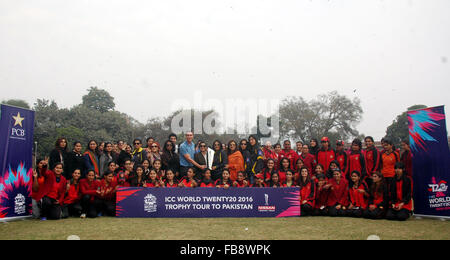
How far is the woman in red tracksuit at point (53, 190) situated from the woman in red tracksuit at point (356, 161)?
7549 mm

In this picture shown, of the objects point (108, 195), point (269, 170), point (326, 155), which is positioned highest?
point (326, 155)

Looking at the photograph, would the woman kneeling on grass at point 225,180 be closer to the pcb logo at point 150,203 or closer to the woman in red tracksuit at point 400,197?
the pcb logo at point 150,203

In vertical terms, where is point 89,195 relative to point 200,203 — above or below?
above

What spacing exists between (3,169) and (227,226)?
212 inches

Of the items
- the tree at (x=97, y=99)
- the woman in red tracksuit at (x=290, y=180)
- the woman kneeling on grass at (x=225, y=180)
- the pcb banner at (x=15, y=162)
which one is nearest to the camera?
the pcb banner at (x=15, y=162)

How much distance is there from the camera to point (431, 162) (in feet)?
26.0

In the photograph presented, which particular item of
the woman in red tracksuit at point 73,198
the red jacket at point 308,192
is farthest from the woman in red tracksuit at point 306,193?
the woman in red tracksuit at point 73,198

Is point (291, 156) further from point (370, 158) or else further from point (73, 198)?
point (73, 198)

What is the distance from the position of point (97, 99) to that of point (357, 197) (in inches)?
3154

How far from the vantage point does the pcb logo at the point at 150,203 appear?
768 centimetres

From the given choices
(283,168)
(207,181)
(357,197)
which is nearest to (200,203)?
(207,181)

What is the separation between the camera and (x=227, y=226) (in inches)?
253
